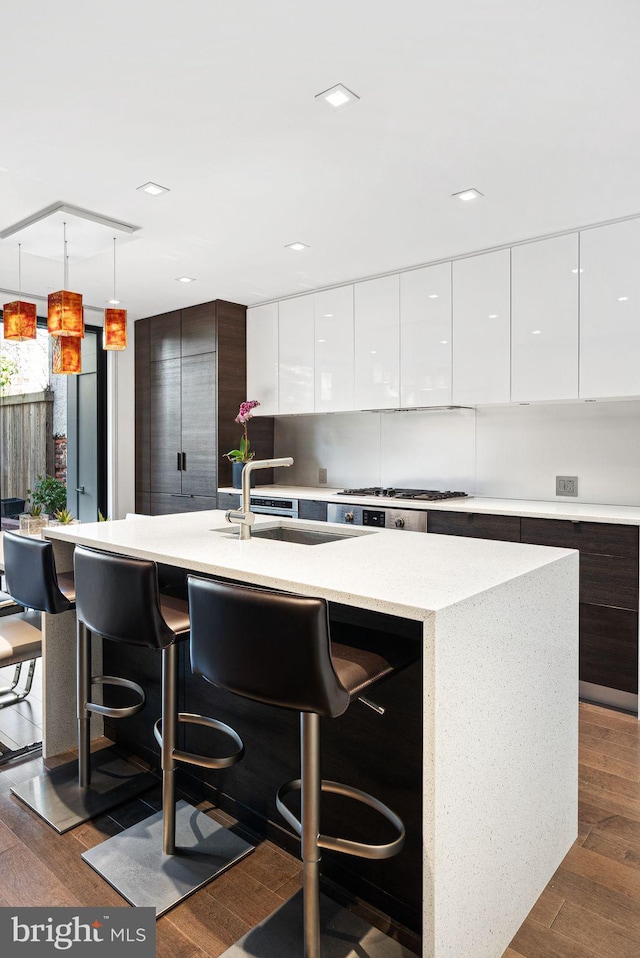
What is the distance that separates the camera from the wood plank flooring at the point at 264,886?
1.54 m

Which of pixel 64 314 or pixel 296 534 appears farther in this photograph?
pixel 64 314

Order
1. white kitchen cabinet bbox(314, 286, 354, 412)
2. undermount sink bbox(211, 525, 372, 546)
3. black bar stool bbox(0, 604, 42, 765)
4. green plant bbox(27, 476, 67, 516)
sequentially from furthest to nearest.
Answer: white kitchen cabinet bbox(314, 286, 354, 412) < green plant bbox(27, 476, 67, 516) < undermount sink bbox(211, 525, 372, 546) < black bar stool bbox(0, 604, 42, 765)

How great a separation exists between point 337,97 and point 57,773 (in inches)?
102

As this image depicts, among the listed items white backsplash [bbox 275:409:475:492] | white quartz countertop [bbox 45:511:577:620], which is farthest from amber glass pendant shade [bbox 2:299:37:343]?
white backsplash [bbox 275:409:475:492]

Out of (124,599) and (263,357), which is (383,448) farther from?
(124,599)

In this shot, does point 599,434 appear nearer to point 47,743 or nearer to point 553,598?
point 553,598

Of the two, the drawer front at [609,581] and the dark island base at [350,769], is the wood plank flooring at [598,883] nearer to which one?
the dark island base at [350,769]

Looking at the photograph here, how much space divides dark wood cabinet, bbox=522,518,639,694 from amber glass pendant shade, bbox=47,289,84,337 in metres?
2.51

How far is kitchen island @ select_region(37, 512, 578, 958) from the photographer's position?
4.18ft

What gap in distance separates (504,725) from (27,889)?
4.48 ft

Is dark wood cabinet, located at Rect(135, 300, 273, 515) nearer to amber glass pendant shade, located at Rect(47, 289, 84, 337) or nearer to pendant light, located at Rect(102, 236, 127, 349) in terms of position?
pendant light, located at Rect(102, 236, 127, 349)

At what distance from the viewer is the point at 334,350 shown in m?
4.39

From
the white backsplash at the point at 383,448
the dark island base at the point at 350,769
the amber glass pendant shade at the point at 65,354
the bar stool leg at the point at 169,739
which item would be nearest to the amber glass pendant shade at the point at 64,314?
the amber glass pendant shade at the point at 65,354

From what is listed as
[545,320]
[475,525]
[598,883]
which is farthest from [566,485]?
[598,883]
